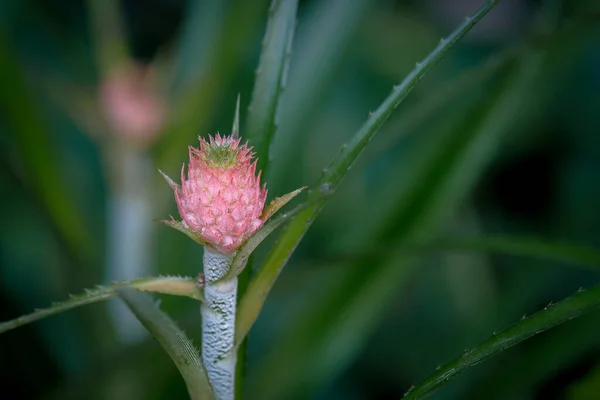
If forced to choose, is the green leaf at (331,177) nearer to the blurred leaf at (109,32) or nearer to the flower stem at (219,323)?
the flower stem at (219,323)

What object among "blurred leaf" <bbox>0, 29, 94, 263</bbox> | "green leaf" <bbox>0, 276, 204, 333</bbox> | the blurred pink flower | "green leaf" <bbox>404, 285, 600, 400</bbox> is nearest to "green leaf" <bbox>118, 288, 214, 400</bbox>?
"green leaf" <bbox>0, 276, 204, 333</bbox>

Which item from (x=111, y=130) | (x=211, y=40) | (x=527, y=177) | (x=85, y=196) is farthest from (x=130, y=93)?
(x=527, y=177)

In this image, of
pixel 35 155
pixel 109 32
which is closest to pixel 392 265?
pixel 35 155

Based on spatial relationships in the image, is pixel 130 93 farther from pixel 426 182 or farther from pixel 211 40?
pixel 426 182

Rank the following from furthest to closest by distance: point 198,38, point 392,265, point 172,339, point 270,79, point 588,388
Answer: point 198,38 < point 392,265 < point 588,388 < point 270,79 < point 172,339

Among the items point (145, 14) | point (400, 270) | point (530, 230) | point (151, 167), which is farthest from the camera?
point (145, 14)

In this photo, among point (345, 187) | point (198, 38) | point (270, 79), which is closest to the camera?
point (270, 79)

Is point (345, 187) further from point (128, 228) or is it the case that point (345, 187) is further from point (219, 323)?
point (219, 323)

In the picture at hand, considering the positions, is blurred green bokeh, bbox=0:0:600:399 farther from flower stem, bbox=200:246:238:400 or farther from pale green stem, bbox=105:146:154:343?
flower stem, bbox=200:246:238:400
